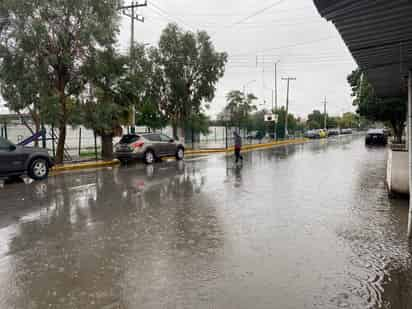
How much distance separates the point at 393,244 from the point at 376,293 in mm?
1765

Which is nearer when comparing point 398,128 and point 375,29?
point 375,29

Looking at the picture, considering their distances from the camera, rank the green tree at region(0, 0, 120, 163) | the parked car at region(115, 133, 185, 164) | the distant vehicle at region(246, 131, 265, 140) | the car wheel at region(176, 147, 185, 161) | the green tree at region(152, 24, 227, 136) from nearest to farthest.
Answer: the green tree at region(0, 0, 120, 163)
the parked car at region(115, 133, 185, 164)
the car wheel at region(176, 147, 185, 161)
the green tree at region(152, 24, 227, 136)
the distant vehicle at region(246, 131, 265, 140)

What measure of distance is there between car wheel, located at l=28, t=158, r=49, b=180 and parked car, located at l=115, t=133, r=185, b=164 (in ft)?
16.8

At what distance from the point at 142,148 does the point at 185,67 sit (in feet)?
31.2

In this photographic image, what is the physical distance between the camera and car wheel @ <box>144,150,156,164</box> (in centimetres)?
1734

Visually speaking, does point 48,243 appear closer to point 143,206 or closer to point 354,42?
point 143,206

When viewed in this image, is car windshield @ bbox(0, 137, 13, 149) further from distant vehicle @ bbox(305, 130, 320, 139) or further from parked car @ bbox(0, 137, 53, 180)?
distant vehicle @ bbox(305, 130, 320, 139)

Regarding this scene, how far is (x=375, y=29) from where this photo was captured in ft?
17.0

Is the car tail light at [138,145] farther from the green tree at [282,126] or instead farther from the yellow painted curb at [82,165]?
the green tree at [282,126]

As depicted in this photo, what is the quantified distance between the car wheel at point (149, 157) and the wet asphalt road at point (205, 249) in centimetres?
810

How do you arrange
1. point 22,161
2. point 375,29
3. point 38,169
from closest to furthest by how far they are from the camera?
1. point 375,29
2. point 22,161
3. point 38,169

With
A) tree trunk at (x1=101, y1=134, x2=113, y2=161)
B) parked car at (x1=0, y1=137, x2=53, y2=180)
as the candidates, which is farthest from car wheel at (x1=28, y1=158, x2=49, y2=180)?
tree trunk at (x1=101, y1=134, x2=113, y2=161)

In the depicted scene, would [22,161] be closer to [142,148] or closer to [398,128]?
[142,148]

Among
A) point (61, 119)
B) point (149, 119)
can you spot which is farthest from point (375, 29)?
point (149, 119)
